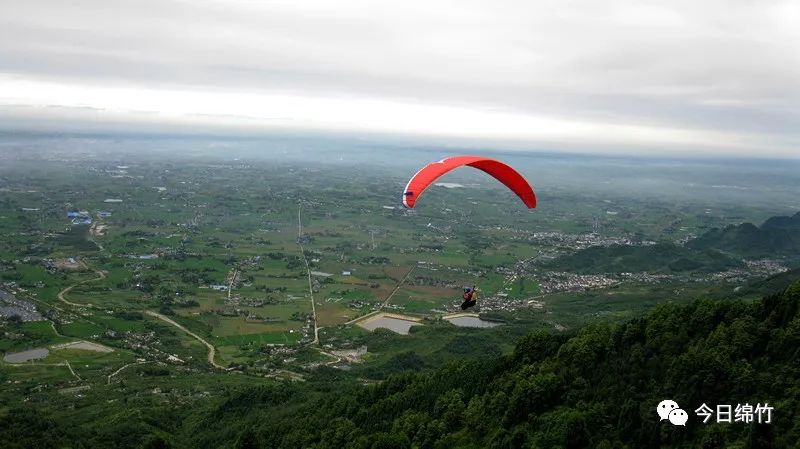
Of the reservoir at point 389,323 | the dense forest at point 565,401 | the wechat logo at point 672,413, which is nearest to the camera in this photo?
the wechat logo at point 672,413

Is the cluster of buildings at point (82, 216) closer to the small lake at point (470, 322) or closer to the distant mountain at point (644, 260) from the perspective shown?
the small lake at point (470, 322)

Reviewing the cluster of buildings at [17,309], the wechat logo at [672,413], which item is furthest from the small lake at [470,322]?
the wechat logo at [672,413]

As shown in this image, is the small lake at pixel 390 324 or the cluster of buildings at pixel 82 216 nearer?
the small lake at pixel 390 324

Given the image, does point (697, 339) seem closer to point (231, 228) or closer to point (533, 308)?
point (533, 308)

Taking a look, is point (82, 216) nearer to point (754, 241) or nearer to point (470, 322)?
point (470, 322)

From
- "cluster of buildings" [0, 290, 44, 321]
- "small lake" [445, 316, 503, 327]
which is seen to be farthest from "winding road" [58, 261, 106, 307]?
"small lake" [445, 316, 503, 327]

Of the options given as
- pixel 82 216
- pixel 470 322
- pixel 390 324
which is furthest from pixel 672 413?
pixel 82 216

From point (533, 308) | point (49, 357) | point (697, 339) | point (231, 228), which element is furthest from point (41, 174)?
point (697, 339)

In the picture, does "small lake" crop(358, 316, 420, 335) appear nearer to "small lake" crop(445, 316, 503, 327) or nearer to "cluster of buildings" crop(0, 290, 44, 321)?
"small lake" crop(445, 316, 503, 327)
